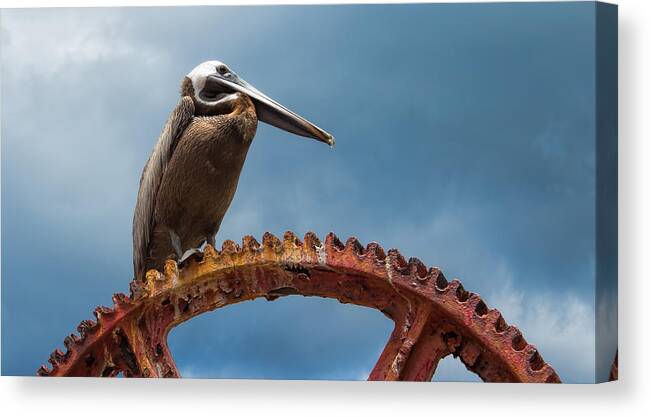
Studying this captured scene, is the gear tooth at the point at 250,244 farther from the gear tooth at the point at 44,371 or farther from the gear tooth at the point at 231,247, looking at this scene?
the gear tooth at the point at 44,371

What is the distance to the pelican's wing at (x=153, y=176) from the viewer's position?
9391mm

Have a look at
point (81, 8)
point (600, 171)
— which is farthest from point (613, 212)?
point (81, 8)

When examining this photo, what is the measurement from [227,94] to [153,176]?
71cm

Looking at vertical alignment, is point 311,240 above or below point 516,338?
above

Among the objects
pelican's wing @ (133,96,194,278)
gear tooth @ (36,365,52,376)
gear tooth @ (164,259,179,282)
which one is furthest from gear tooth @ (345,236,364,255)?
gear tooth @ (36,365,52,376)

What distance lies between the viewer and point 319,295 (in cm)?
854

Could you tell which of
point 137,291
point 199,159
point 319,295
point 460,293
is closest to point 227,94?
point 199,159

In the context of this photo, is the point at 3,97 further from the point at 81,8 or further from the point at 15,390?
the point at 15,390

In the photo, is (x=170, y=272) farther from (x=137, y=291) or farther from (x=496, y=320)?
(x=496, y=320)

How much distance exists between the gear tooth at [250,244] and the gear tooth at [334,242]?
0.44 m

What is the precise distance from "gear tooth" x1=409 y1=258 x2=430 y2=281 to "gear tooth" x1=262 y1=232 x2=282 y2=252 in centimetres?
79

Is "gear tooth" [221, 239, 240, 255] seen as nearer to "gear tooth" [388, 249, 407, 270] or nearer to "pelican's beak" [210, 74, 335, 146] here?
"gear tooth" [388, 249, 407, 270]

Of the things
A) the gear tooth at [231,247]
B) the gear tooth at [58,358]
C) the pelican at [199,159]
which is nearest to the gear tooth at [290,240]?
the gear tooth at [231,247]

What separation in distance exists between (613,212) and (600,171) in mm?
266
